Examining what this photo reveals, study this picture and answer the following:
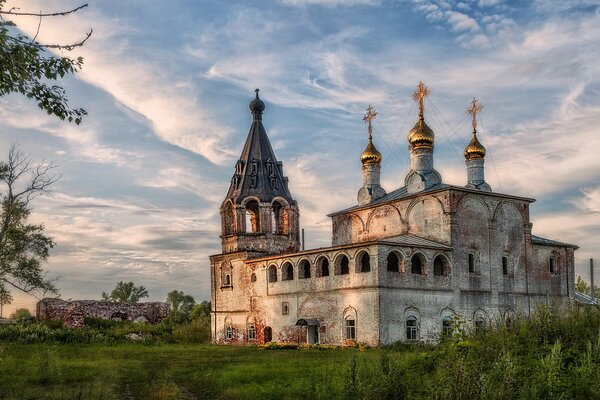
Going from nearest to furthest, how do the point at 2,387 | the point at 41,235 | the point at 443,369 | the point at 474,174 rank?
the point at 443,369, the point at 2,387, the point at 41,235, the point at 474,174

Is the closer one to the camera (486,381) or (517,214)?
(486,381)

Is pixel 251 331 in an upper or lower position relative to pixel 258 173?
lower

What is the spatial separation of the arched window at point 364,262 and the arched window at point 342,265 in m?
0.71

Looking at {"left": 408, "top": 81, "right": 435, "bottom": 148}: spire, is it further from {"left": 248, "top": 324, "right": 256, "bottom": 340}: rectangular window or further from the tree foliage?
the tree foliage

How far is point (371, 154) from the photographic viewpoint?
35625mm

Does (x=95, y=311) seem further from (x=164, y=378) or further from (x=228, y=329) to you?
(x=164, y=378)

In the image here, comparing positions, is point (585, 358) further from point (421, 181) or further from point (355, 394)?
point (421, 181)

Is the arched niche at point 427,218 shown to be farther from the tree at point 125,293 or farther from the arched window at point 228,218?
the tree at point 125,293

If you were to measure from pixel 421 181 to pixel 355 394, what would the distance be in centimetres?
2332

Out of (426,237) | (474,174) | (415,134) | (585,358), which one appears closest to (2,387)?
(585,358)

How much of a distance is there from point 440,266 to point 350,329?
5143 millimetres

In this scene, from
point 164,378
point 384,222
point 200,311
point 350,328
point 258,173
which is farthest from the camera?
point 200,311

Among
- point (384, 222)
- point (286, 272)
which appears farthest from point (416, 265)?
point (286, 272)

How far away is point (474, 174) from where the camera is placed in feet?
115
